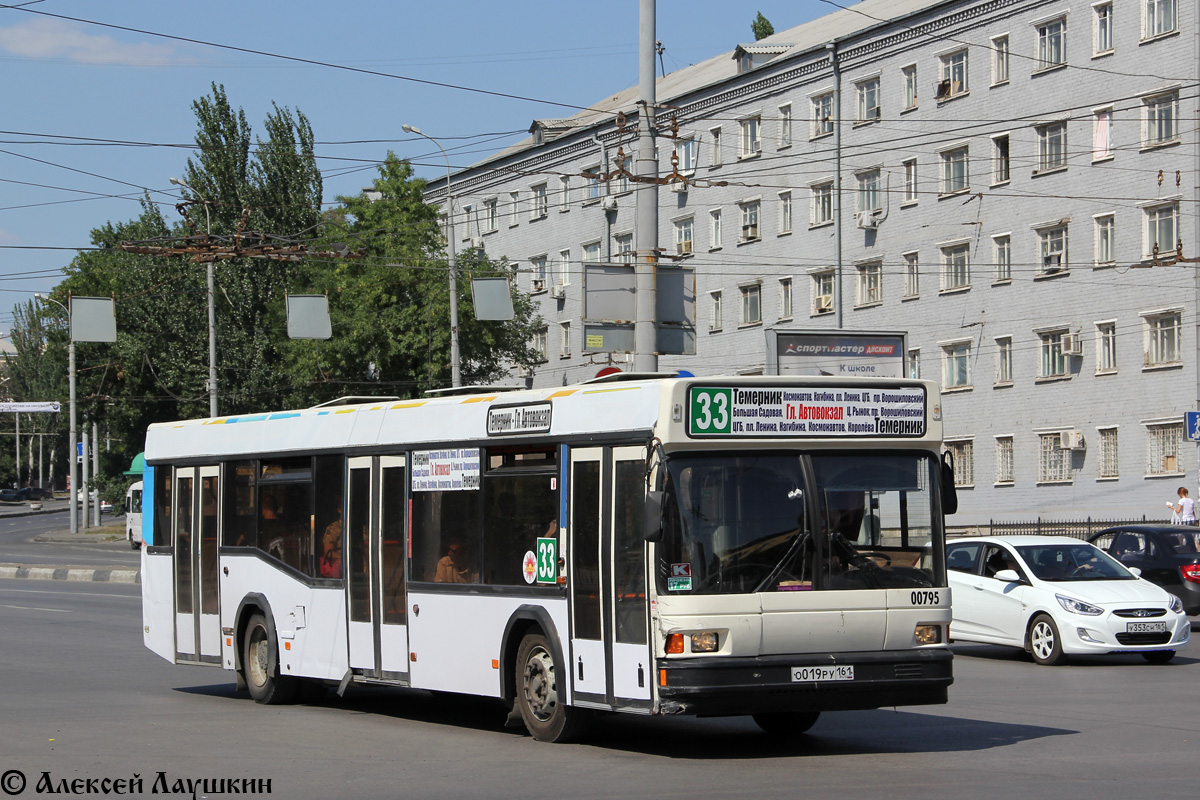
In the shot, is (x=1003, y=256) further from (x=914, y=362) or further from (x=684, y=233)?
(x=684, y=233)

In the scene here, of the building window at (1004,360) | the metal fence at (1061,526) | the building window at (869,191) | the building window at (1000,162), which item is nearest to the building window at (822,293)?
the building window at (869,191)

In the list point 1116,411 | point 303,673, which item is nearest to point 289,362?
point 1116,411

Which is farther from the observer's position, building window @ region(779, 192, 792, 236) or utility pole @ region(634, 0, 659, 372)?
building window @ region(779, 192, 792, 236)

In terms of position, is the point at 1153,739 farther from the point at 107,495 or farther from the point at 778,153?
the point at 107,495

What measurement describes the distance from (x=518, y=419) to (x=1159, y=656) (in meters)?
9.31

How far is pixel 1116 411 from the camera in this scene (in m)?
43.8

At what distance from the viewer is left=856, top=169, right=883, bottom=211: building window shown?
5181 cm

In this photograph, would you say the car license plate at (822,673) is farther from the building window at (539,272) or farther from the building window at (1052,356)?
the building window at (539,272)

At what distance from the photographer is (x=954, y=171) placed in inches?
1933

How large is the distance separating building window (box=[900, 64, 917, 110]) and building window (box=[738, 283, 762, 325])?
9.19m

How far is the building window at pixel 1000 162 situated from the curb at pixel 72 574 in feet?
87.6

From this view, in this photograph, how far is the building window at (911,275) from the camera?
1994 inches

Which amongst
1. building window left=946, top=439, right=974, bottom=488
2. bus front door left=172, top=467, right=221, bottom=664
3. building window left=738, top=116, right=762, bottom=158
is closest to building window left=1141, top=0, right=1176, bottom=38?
building window left=946, top=439, right=974, bottom=488

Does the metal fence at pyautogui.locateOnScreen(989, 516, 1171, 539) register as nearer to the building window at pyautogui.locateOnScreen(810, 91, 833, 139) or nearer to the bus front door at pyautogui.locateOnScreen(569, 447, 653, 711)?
the building window at pyautogui.locateOnScreen(810, 91, 833, 139)
